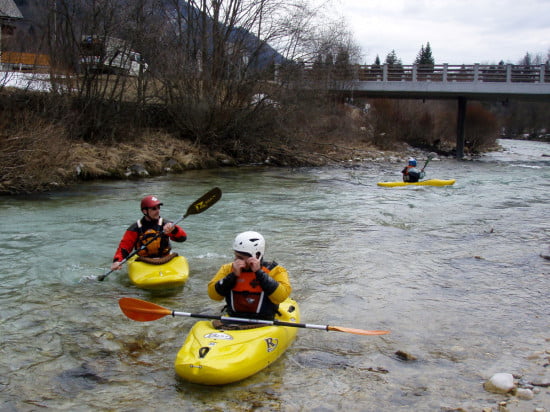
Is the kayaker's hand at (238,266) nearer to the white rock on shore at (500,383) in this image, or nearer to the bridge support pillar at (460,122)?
the white rock on shore at (500,383)

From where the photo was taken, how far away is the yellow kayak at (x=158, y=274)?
249 inches

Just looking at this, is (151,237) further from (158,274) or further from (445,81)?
(445,81)

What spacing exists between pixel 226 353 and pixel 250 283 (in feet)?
2.32

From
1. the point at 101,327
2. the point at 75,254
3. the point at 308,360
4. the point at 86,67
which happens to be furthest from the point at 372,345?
the point at 86,67

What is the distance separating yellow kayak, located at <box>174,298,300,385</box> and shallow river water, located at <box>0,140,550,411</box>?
0.12 m

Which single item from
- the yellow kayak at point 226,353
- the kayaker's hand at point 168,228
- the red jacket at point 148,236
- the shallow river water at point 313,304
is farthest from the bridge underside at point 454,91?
the yellow kayak at point 226,353

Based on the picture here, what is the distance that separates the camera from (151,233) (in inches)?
262

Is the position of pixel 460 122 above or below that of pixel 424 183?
above

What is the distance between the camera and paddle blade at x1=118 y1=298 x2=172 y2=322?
4.83m

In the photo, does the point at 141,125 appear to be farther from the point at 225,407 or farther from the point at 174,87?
the point at 225,407

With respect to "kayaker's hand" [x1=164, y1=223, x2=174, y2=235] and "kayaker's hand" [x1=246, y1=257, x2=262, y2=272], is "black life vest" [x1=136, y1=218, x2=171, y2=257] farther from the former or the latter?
"kayaker's hand" [x1=246, y1=257, x2=262, y2=272]

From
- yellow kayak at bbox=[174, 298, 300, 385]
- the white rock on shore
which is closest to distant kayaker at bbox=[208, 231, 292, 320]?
yellow kayak at bbox=[174, 298, 300, 385]

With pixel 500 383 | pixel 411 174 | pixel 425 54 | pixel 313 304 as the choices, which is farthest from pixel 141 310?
pixel 425 54

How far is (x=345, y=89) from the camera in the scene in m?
28.2
